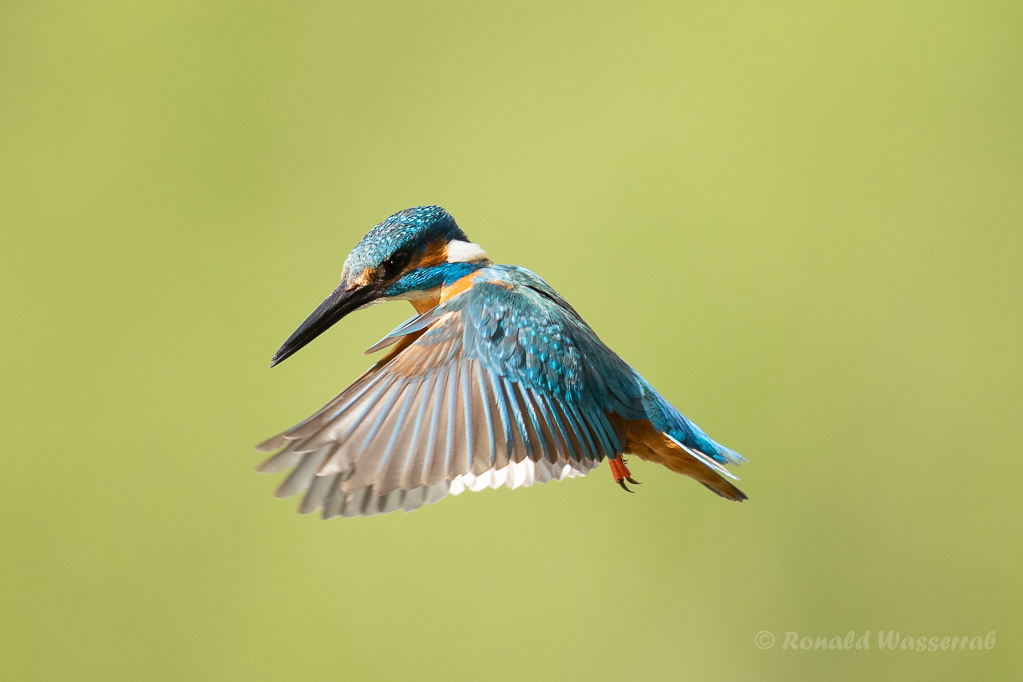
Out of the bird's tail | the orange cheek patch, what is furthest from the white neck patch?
the bird's tail

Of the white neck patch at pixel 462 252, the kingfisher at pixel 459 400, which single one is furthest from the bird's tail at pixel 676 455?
the white neck patch at pixel 462 252

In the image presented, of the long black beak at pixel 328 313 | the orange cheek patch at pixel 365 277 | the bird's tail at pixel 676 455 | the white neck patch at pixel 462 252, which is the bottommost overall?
the bird's tail at pixel 676 455

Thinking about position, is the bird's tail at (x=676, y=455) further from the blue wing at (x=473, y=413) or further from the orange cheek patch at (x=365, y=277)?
the orange cheek patch at (x=365, y=277)

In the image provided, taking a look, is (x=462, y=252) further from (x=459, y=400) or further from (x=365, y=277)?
(x=459, y=400)

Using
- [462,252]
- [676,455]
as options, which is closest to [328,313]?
[462,252]

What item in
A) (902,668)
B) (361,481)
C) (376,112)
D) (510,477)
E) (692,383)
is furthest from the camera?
(376,112)

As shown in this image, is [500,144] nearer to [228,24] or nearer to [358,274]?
[228,24]

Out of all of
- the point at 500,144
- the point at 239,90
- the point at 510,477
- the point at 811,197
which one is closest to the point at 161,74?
the point at 239,90
